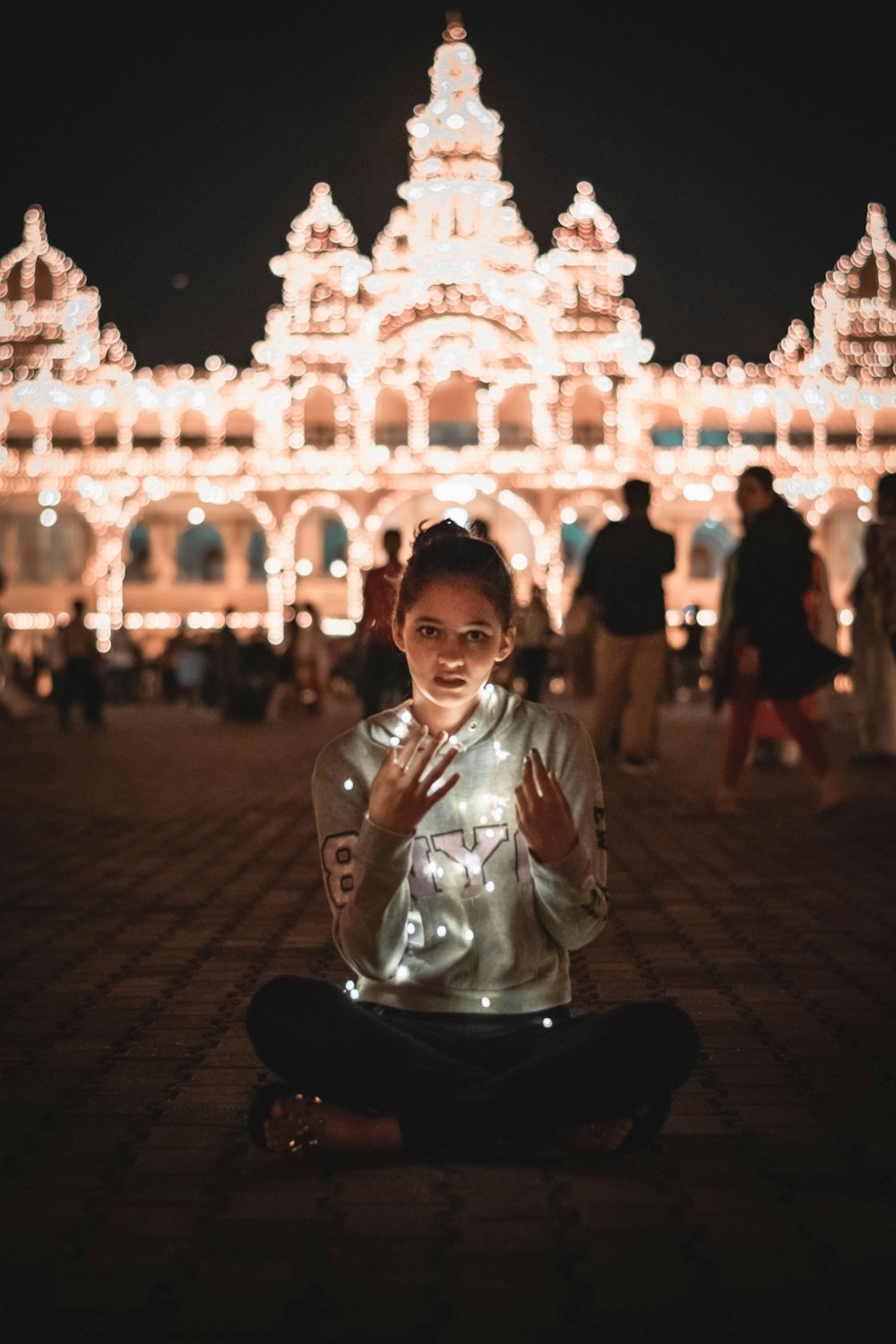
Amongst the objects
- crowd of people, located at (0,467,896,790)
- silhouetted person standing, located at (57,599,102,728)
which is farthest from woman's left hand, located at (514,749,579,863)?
silhouetted person standing, located at (57,599,102,728)

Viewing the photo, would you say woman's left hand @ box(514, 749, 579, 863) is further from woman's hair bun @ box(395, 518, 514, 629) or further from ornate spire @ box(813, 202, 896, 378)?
ornate spire @ box(813, 202, 896, 378)

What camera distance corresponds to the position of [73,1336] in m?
2.23

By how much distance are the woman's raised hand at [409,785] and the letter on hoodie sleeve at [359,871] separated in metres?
0.03

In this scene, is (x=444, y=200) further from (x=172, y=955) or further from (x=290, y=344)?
(x=172, y=955)

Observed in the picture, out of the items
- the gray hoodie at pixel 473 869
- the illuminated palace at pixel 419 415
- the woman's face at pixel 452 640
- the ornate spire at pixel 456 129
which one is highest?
the ornate spire at pixel 456 129

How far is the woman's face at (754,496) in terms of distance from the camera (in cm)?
884

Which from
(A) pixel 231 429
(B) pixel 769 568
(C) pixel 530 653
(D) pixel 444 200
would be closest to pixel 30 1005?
(B) pixel 769 568

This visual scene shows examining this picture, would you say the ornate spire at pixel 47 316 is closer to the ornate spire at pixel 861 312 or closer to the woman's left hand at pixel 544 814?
the ornate spire at pixel 861 312

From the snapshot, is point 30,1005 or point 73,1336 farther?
point 30,1005

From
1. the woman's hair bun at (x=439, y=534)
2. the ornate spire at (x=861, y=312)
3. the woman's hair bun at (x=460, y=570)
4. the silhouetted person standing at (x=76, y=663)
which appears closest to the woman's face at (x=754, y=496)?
the woman's hair bun at (x=439, y=534)

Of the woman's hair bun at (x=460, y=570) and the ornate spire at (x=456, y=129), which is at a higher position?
the ornate spire at (x=456, y=129)

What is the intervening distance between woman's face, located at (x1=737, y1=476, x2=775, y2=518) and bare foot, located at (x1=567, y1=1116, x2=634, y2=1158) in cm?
616

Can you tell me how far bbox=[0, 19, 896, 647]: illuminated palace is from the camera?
38.3 meters

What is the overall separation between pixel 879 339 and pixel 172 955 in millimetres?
38799
